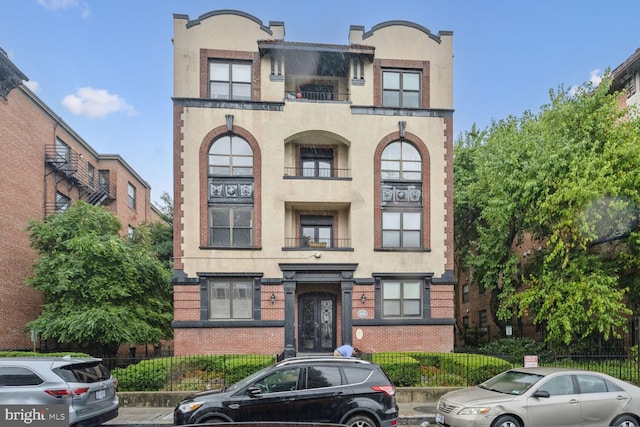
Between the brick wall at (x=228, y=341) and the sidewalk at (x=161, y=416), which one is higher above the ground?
the brick wall at (x=228, y=341)

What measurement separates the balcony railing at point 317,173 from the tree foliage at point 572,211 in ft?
21.1

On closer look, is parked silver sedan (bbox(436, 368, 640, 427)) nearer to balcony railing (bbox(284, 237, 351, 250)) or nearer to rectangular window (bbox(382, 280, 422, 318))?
rectangular window (bbox(382, 280, 422, 318))

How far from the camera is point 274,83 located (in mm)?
20734

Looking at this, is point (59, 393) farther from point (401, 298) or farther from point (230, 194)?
point (401, 298)

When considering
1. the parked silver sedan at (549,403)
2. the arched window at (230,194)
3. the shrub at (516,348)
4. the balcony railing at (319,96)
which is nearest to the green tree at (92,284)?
the arched window at (230,194)

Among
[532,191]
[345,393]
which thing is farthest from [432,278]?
[345,393]

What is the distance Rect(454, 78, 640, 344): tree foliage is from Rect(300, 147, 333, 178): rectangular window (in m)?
7.08

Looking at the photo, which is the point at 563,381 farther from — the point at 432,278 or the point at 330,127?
the point at 330,127

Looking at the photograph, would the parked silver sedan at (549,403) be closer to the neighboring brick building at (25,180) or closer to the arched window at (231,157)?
the arched window at (231,157)

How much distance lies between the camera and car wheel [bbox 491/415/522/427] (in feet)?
30.9

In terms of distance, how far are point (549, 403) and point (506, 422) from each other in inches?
39.6

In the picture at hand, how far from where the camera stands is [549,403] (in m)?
9.67

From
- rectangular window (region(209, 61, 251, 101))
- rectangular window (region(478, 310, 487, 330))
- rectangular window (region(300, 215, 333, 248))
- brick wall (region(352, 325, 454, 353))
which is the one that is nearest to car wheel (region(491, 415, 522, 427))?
brick wall (region(352, 325, 454, 353))

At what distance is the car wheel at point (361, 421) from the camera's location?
355 inches
